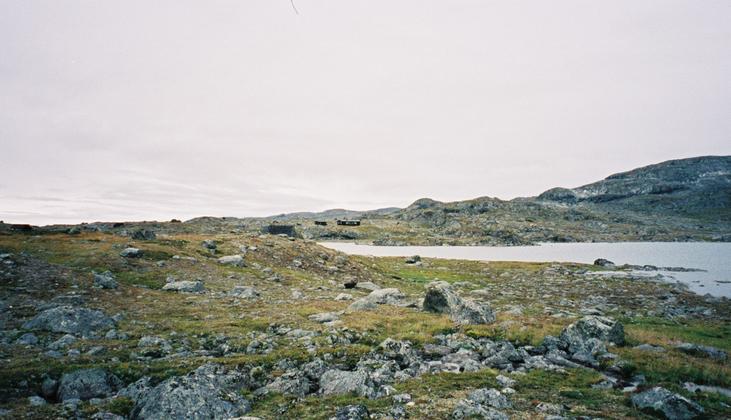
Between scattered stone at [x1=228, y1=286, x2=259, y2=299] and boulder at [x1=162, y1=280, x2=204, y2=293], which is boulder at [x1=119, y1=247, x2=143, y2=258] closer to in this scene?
boulder at [x1=162, y1=280, x2=204, y2=293]

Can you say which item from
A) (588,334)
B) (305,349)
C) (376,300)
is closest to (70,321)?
(305,349)

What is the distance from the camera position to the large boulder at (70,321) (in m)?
17.7

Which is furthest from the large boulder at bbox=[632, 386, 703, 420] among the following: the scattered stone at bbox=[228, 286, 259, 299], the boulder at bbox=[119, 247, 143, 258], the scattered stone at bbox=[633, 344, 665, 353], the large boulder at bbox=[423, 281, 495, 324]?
the boulder at bbox=[119, 247, 143, 258]

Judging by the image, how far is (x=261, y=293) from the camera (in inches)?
1198

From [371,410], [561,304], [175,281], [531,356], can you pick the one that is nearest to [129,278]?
[175,281]

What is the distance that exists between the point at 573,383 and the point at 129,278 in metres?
30.8

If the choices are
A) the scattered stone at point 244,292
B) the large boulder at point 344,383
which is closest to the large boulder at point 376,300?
the scattered stone at point 244,292

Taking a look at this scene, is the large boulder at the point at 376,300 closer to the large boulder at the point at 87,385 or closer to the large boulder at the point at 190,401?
the large boulder at the point at 190,401

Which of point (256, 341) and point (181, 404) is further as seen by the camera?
point (256, 341)

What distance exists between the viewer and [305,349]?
1705 centimetres

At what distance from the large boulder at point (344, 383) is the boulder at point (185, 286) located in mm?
19327

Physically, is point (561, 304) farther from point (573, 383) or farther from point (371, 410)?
point (371, 410)

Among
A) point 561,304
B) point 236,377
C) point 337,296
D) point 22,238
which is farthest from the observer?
point 22,238

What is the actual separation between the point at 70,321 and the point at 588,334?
26772 mm
